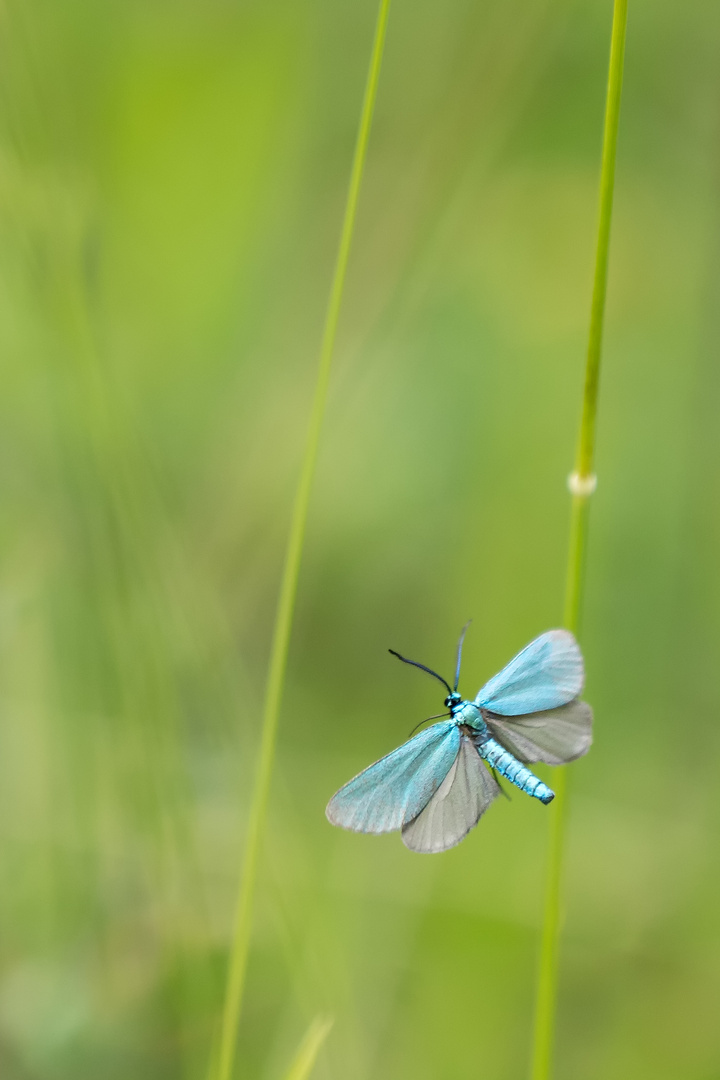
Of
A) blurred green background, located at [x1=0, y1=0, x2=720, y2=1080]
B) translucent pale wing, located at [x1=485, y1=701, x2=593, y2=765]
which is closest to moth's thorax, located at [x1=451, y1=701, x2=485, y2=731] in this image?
translucent pale wing, located at [x1=485, y1=701, x2=593, y2=765]

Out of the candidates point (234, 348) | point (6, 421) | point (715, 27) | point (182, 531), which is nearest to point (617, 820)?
point (182, 531)

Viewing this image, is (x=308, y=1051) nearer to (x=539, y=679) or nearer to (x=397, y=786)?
(x=397, y=786)

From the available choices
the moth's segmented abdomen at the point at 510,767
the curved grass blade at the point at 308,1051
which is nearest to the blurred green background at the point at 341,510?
the curved grass blade at the point at 308,1051

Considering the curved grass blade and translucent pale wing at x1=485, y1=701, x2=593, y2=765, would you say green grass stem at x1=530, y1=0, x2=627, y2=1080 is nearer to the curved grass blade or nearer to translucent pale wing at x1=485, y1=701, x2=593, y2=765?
translucent pale wing at x1=485, y1=701, x2=593, y2=765

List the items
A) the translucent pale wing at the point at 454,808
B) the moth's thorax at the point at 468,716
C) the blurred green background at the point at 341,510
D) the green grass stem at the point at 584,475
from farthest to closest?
1. the blurred green background at the point at 341,510
2. the moth's thorax at the point at 468,716
3. the translucent pale wing at the point at 454,808
4. the green grass stem at the point at 584,475

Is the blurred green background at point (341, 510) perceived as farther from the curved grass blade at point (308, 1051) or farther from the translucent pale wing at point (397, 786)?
the translucent pale wing at point (397, 786)

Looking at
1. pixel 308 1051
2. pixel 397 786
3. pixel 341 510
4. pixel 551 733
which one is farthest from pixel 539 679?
pixel 341 510
